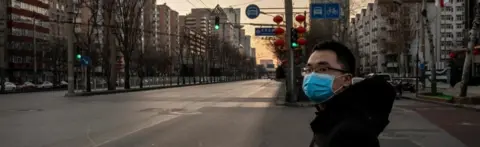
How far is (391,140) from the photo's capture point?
11727 mm

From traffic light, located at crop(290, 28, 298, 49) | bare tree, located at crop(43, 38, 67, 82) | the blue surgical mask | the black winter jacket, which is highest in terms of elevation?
bare tree, located at crop(43, 38, 67, 82)

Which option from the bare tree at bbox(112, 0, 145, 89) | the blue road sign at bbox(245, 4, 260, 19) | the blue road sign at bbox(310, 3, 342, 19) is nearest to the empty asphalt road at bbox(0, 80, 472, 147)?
the blue road sign at bbox(310, 3, 342, 19)

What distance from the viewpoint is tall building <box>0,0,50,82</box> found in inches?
3455

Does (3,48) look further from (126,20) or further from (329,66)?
(329,66)

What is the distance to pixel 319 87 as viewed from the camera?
217cm

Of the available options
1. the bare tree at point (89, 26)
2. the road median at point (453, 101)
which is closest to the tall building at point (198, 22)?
the bare tree at point (89, 26)

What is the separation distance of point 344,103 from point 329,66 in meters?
0.29

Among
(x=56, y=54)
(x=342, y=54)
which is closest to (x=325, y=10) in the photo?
(x=342, y=54)

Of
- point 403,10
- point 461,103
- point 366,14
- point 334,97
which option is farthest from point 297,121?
point 366,14

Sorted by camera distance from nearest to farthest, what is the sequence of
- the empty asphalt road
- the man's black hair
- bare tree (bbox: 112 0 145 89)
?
the man's black hair < the empty asphalt road < bare tree (bbox: 112 0 145 89)

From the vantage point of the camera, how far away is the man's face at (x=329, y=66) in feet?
7.41

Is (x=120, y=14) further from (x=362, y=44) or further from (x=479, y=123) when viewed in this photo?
(x=362, y=44)

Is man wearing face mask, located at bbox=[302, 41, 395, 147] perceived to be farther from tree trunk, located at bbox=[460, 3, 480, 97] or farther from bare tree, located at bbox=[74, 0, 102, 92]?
bare tree, located at bbox=[74, 0, 102, 92]

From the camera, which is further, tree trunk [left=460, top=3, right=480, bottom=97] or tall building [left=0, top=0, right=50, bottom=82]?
tall building [left=0, top=0, right=50, bottom=82]
